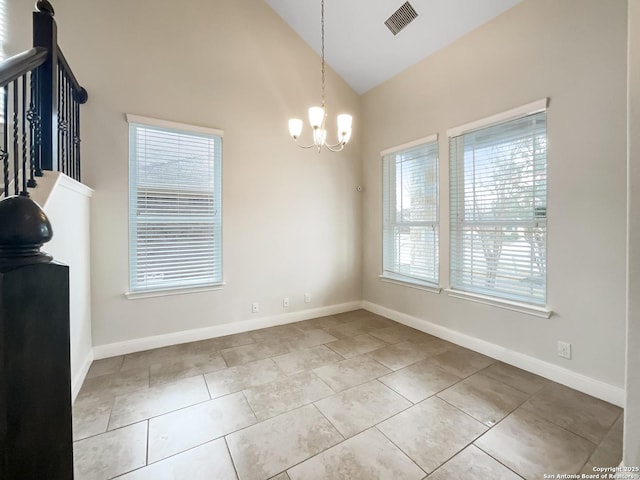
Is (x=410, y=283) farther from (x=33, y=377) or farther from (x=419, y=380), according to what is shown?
(x=33, y=377)

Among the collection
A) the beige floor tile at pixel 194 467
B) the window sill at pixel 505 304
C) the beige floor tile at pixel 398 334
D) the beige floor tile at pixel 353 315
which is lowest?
the beige floor tile at pixel 194 467

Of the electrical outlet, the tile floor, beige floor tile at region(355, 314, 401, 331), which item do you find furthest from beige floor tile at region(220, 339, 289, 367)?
the electrical outlet

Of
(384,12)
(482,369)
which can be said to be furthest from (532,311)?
(384,12)

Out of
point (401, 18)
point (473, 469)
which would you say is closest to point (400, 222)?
point (401, 18)

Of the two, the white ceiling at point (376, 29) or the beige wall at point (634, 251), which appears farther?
the white ceiling at point (376, 29)

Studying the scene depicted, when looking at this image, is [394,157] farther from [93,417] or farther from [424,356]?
[93,417]

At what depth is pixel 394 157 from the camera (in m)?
3.87

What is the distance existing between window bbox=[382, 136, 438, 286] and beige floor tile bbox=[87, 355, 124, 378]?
3.16m

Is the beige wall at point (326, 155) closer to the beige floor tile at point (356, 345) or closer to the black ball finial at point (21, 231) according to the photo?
the beige floor tile at point (356, 345)

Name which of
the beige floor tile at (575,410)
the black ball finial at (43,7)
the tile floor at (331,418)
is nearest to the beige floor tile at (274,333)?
the tile floor at (331,418)

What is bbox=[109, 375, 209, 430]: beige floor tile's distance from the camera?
1.94 metres

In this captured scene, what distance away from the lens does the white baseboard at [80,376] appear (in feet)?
6.94

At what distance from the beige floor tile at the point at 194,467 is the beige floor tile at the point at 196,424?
0.19 feet

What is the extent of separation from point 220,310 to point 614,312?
11.6ft
